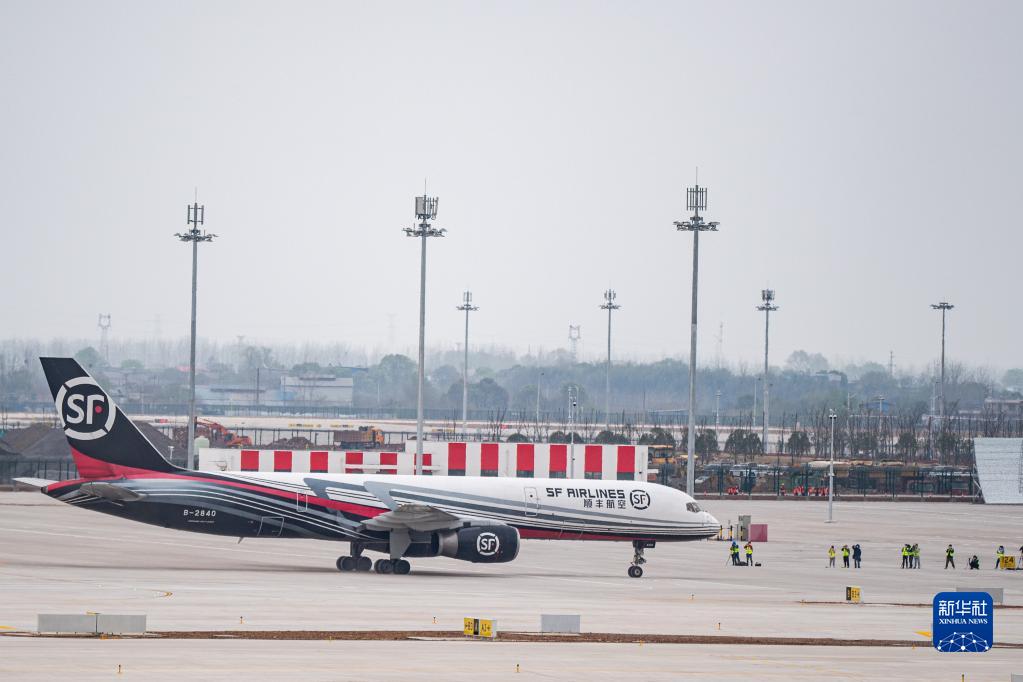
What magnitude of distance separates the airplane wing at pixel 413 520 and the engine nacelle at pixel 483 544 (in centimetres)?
47

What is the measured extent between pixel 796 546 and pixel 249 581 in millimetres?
32827

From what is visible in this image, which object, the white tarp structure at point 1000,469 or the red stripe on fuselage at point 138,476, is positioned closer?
the red stripe on fuselage at point 138,476

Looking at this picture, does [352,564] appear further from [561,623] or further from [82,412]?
[561,623]

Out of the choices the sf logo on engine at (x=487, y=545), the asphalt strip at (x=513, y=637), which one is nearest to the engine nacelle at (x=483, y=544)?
the sf logo on engine at (x=487, y=545)

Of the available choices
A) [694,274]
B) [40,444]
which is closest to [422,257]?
[694,274]

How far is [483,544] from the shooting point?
48875 mm

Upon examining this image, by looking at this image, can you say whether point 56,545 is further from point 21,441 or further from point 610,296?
point 610,296

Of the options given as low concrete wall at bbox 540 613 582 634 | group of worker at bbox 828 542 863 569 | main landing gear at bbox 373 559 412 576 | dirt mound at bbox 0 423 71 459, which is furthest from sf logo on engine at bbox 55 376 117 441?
dirt mound at bbox 0 423 71 459

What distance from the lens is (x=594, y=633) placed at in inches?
1356

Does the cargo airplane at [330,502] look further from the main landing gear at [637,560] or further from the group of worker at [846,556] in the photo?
the group of worker at [846,556]

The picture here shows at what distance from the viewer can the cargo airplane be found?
47.1 m

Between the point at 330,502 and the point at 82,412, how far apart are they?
8.73 meters

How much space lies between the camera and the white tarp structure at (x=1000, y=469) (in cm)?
11350

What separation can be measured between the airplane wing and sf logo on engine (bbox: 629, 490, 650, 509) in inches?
280
